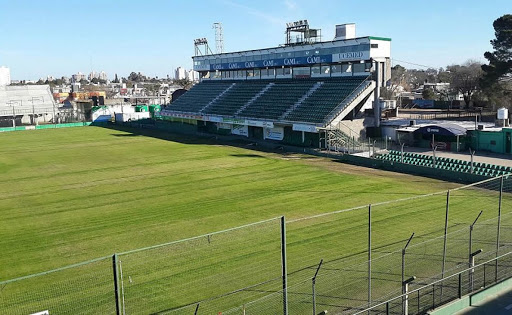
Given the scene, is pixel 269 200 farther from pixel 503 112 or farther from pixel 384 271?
pixel 503 112

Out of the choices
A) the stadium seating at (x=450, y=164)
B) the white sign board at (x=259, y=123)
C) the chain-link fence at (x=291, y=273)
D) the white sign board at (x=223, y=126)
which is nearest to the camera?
the chain-link fence at (x=291, y=273)

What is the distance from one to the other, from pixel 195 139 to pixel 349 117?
1902 centimetres

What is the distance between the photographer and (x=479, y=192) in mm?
24312

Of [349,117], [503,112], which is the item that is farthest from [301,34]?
[503,112]

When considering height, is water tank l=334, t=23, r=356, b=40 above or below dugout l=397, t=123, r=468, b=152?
above

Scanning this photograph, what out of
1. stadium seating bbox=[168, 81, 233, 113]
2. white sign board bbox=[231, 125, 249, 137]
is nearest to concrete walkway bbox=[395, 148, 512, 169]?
white sign board bbox=[231, 125, 249, 137]

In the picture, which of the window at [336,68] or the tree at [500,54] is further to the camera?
the tree at [500,54]

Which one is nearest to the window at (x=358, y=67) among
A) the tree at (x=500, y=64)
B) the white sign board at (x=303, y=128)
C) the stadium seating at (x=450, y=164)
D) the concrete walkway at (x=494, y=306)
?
the white sign board at (x=303, y=128)

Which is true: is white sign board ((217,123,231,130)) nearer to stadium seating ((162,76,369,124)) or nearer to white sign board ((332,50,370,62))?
stadium seating ((162,76,369,124))

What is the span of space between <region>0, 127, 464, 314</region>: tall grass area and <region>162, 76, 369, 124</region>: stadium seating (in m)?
7.37

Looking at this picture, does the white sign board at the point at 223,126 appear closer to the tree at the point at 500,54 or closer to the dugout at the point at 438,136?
the dugout at the point at 438,136

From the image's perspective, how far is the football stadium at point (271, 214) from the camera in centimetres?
1294

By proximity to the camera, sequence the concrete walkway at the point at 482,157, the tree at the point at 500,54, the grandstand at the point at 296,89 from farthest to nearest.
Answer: the tree at the point at 500,54, the grandstand at the point at 296,89, the concrete walkway at the point at 482,157

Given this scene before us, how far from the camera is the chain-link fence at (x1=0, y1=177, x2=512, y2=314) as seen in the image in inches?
486
